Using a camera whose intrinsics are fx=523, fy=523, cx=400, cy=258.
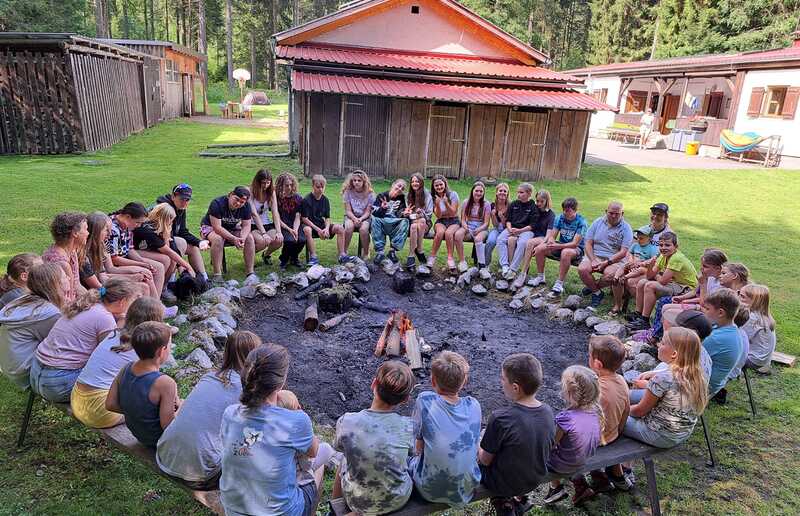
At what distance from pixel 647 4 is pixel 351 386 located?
1937 inches

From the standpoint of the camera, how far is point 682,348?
314 cm

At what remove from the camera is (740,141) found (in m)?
19.5

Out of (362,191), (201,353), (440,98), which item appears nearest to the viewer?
(201,353)

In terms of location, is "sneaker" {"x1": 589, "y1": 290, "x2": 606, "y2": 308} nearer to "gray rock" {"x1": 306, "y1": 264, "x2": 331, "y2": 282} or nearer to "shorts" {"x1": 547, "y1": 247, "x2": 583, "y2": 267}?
"shorts" {"x1": 547, "y1": 247, "x2": 583, "y2": 267}

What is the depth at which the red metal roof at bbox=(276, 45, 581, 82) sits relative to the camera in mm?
14094

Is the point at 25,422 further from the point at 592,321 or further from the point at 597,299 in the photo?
the point at 597,299

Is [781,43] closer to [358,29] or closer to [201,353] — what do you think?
[358,29]

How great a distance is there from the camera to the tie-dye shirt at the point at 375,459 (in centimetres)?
251

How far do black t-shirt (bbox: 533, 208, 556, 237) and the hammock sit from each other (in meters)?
16.5

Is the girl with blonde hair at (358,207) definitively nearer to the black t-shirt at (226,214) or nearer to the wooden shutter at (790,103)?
the black t-shirt at (226,214)

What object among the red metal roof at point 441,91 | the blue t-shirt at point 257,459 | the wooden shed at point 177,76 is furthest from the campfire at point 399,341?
the wooden shed at point 177,76

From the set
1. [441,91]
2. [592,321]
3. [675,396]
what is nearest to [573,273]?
[592,321]

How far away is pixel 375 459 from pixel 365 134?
1233 cm

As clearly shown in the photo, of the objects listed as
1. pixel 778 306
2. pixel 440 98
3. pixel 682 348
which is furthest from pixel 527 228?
pixel 440 98
